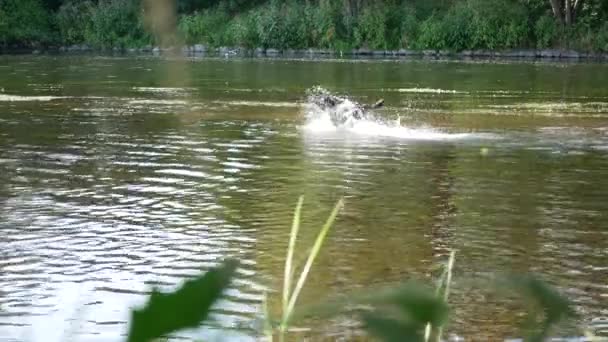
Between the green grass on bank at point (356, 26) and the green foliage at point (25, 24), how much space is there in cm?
6

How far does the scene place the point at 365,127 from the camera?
20.6 meters

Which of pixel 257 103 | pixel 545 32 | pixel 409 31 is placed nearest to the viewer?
pixel 257 103

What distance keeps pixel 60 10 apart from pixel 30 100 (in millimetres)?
29904

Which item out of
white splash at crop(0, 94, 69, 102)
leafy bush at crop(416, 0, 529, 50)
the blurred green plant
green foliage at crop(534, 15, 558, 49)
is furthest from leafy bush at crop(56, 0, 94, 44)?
the blurred green plant

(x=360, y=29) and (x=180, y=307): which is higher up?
(x=360, y=29)

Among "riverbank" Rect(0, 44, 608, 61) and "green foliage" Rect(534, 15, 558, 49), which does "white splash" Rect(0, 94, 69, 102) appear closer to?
"riverbank" Rect(0, 44, 608, 61)

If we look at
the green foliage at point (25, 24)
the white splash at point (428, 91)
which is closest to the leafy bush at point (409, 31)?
the green foliage at point (25, 24)

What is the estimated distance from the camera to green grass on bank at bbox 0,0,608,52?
50250 mm

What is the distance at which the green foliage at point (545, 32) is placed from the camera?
49438 millimetres

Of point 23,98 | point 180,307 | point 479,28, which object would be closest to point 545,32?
point 479,28

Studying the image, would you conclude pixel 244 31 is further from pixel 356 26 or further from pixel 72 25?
pixel 72 25

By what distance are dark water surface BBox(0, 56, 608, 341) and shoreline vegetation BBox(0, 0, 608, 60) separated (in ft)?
75.6

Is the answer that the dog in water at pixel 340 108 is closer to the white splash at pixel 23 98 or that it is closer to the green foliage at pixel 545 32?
the white splash at pixel 23 98

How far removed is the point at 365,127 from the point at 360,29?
3433cm
